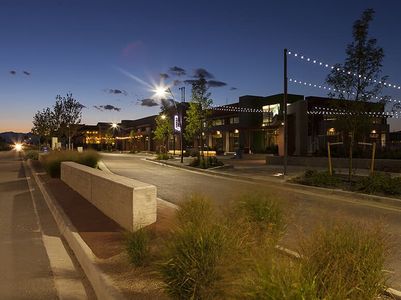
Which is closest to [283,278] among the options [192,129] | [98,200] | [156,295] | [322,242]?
[322,242]

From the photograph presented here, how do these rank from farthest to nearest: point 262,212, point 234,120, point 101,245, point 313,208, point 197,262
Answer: point 234,120 < point 313,208 < point 101,245 < point 262,212 < point 197,262

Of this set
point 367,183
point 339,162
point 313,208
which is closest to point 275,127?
point 339,162

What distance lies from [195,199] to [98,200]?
172 inches

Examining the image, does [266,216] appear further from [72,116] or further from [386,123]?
[386,123]

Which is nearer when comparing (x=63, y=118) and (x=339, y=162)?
(x=339, y=162)

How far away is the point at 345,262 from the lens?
402 cm

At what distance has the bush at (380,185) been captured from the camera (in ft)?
46.8

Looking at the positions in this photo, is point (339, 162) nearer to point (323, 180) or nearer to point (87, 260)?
point (323, 180)

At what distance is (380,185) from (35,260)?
11.2 m

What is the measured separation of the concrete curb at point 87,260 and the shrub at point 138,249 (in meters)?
0.41

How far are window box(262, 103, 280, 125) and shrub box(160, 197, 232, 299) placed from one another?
5166 cm

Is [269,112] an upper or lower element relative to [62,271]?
upper

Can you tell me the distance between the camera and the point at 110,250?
6.91 m

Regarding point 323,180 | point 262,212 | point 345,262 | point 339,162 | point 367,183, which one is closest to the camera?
point 345,262
